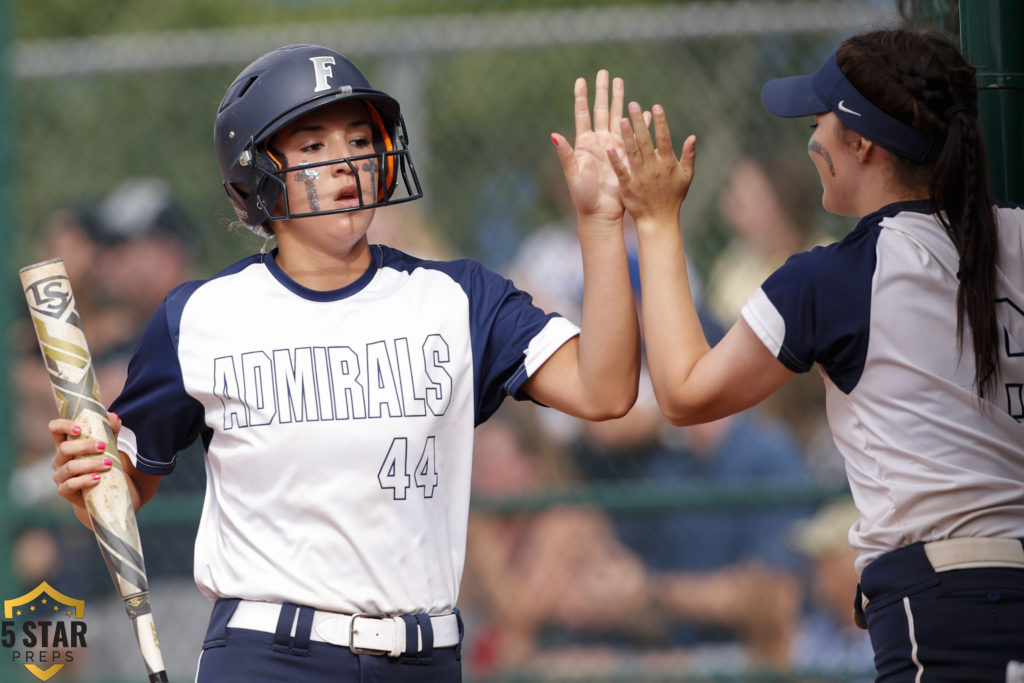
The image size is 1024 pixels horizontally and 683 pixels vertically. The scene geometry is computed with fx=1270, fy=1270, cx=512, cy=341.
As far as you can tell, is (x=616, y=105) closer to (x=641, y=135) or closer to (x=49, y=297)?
(x=641, y=135)

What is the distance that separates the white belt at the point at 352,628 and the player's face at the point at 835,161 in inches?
45.5

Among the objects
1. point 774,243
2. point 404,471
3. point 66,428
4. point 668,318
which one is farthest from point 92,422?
point 774,243

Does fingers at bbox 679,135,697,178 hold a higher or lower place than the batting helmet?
lower

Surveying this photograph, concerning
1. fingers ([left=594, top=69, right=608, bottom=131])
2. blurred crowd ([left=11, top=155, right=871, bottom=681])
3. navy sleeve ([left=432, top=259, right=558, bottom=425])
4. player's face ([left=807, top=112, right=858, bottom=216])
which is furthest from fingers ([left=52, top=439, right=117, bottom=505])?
blurred crowd ([left=11, top=155, right=871, bottom=681])

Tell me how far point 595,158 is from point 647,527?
2908 millimetres

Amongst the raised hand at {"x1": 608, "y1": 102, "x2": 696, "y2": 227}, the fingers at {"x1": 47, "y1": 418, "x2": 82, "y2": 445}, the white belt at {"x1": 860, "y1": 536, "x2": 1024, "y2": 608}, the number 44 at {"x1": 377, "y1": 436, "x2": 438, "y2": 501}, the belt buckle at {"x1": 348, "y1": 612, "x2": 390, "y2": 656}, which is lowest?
the belt buckle at {"x1": 348, "y1": 612, "x2": 390, "y2": 656}

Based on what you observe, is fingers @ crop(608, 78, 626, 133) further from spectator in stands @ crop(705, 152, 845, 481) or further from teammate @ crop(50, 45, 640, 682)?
spectator in stands @ crop(705, 152, 845, 481)

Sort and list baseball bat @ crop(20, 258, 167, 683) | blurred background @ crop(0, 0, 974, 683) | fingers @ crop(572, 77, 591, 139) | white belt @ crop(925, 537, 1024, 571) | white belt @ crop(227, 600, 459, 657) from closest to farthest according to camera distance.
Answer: white belt @ crop(925, 537, 1024, 571)
white belt @ crop(227, 600, 459, 657)
baseball bat @ crop(20, 258, 167, 683)
fingers @ crop(572, 77, 591, 139)
blurred background @ crop(0, 0, 974, 683)

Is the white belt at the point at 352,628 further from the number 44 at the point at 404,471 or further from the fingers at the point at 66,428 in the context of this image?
the fingers at the point at 66,428

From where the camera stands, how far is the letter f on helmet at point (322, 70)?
8.80 ft

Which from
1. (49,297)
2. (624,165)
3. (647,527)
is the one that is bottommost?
(647,527)

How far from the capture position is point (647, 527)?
17.3ft

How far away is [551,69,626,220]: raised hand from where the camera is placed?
259 cm

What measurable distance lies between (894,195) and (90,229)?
13.7 ft
